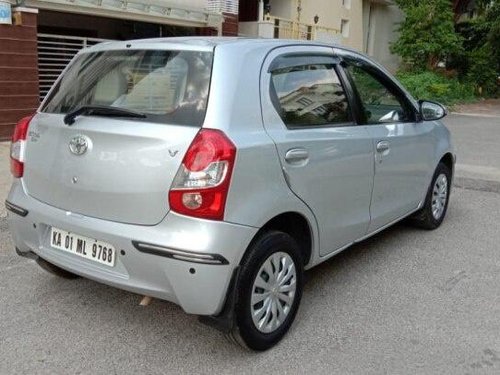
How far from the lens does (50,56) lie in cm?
1091

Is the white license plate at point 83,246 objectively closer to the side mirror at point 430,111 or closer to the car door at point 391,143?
the car door at point 391,143

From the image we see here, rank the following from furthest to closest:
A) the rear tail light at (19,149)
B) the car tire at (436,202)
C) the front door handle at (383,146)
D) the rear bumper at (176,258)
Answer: the car tire at (436,202) < the front door handle at (383,146) < the rear tail light at (19,149) < the rear bumper at (176,258)

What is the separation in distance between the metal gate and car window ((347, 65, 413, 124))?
25.4ft

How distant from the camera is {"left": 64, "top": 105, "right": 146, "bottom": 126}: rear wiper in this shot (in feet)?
9.36

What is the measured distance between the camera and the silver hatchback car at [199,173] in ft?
8.66

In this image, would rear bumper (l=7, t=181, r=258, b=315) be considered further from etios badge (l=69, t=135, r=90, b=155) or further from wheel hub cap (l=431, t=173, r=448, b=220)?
wheel hub cap (l=431, t=173, r=448, b=220)

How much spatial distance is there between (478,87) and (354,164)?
23.1 metres

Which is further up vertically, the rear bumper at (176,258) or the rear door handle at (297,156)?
the rear door handle at (297,156)

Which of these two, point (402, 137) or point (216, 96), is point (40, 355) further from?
point (402, 137)

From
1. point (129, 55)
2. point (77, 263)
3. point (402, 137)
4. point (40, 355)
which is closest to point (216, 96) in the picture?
point (129, 55)

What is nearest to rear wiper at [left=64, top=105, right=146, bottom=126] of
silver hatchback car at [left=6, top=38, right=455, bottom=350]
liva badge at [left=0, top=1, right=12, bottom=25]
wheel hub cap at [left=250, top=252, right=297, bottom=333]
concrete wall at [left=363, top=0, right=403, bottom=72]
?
silver hatchback car at [left=6, top=38, right=455, bottom=350]

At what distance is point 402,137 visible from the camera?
422cm

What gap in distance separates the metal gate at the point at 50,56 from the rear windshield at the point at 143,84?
7.85m

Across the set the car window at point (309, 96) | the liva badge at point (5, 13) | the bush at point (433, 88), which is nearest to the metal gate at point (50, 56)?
the liva badge at point (5, 13)
